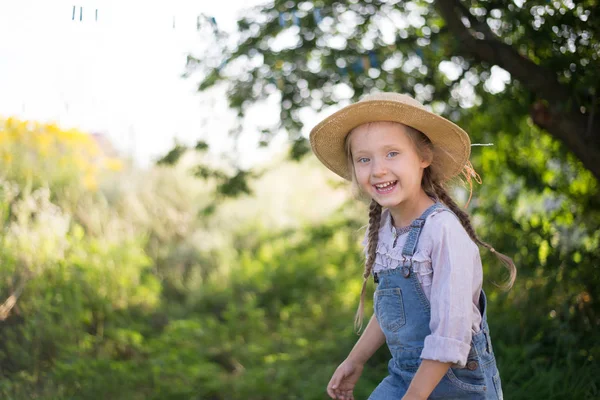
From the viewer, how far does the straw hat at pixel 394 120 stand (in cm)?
209

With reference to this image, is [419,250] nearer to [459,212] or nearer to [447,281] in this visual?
[447,281]

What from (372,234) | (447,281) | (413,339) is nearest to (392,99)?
(372,234)

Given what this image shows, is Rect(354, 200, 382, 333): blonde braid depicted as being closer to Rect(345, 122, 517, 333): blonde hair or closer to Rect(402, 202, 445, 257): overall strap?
Rect(345, 122, 517, 333): blonde hair

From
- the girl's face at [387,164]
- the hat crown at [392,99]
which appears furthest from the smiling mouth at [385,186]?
the hat crown at [392,99]

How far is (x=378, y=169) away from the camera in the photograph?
6.86 ft

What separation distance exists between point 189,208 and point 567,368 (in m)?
4.98

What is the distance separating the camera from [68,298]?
4.55 m

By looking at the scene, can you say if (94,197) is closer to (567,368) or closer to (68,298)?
(68,298)

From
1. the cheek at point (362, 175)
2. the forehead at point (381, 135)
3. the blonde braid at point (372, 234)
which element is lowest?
the blonde braid at point (372, 234)

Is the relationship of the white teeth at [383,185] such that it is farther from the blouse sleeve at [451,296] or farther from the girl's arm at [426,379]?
the girl's arm at [426,379]

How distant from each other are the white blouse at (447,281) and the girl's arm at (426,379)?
3 cm

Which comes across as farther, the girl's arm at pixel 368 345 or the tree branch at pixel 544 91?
the tree branch at pixel 544 91

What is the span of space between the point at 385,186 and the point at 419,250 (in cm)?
22

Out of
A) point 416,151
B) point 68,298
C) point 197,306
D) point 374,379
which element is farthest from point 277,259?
point 416,151
